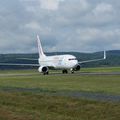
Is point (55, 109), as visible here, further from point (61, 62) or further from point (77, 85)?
Result: point (61, 62)

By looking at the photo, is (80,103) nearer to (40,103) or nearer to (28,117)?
(40,103)

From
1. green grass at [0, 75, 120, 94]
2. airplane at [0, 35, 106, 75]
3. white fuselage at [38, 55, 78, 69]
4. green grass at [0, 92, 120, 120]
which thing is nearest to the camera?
green grass at [0, 92, 120, 120]

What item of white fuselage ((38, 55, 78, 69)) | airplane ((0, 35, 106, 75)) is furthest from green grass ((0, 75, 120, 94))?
airplane ((0, 35, 106, 75))

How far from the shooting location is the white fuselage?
90.9 m

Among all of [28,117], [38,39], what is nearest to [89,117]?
[28,117]

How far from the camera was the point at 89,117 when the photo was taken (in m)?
23.3

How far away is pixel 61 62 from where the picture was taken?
306ft

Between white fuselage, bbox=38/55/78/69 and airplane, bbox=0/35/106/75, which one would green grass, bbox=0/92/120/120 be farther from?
airplane, bbox=0/35/106/75

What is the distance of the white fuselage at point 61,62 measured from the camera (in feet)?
298

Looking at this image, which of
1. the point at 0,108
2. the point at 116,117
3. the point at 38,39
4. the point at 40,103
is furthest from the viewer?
the point at 38,39

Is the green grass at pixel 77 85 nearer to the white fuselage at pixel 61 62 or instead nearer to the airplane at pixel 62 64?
the white fuselage at pixel 61 62

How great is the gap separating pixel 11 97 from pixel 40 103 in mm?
5192

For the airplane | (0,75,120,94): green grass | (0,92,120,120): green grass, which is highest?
the airplane

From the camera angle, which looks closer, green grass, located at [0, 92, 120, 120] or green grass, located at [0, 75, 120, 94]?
green grass, located at [0, 92, 120, 120]
